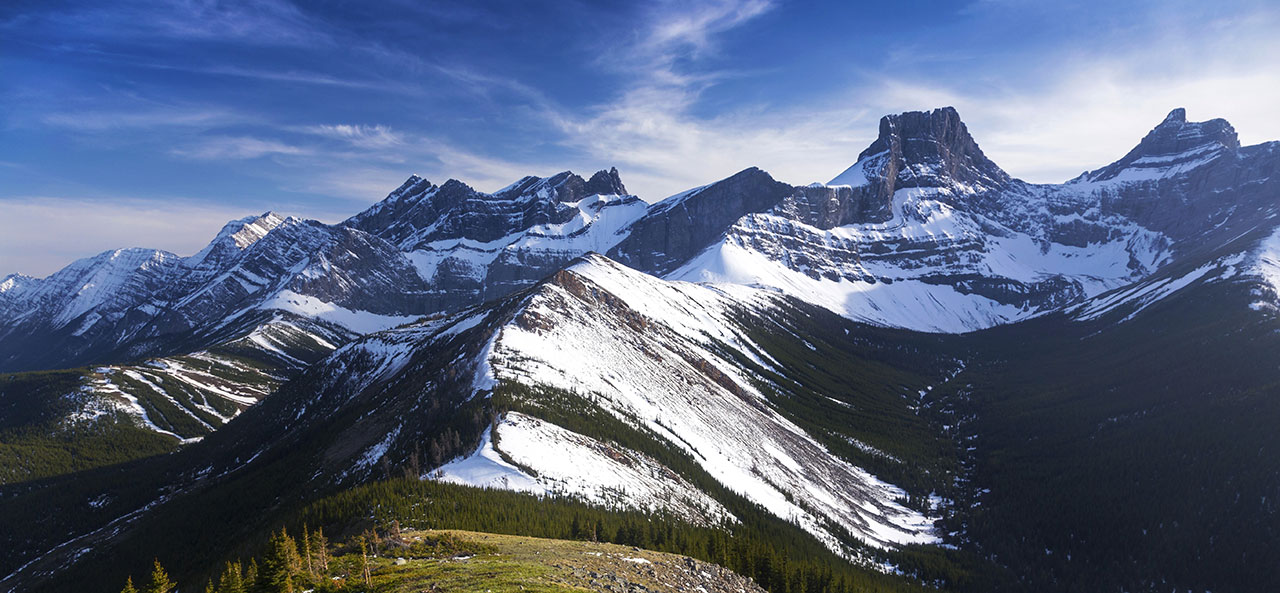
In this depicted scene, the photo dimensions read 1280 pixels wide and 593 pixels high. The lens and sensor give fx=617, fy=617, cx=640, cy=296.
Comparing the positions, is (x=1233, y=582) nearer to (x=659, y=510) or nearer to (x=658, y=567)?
(x=659, y=510)

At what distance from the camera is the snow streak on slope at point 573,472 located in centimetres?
8744

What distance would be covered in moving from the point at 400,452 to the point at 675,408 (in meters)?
70.9

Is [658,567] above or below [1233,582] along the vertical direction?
above

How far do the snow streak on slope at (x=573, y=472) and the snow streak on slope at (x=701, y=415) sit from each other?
20735 mm

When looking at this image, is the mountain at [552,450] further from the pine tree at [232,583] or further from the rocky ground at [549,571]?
the pine tree at [232,583]

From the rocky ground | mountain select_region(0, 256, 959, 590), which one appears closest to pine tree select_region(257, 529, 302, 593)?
the rocky ground

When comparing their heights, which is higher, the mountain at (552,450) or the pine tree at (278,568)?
the pine tree at (278,568)

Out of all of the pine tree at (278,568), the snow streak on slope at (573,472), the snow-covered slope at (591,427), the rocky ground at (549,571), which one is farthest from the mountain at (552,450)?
the pine tree at (278,568)

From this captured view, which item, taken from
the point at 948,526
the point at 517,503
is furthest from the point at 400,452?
the point at 948,526

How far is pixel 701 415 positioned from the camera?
158875 millimetres

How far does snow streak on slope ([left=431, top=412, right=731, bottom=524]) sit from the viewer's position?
3442 inches

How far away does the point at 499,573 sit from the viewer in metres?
43.8

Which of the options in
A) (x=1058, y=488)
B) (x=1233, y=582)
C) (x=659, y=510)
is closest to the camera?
(x=659, y=510)

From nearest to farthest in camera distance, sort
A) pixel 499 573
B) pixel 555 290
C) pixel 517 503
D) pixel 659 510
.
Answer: pixel 499 573 → pixel 517 503 → pixel 659 510 → pixel 555 290
